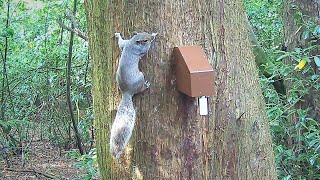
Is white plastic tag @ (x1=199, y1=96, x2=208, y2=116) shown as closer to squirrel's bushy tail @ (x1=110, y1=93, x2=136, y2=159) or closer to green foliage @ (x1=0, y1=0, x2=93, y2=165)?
squirrel's bushy tail @ (x1=110, y1=93, x2=136, y2=159)

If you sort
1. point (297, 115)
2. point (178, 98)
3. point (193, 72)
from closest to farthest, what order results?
point (193, 72), point (178, 98), point (297, 115)

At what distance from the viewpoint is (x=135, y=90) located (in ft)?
6.07

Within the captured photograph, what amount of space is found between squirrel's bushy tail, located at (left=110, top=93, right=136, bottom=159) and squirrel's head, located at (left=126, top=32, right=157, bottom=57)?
17 cm

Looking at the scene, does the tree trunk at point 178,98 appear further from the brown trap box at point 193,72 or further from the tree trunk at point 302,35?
the tree trunk at point 302,35

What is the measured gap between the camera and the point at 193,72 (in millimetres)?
1768

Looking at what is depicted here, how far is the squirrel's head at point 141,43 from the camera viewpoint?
5.97 feet

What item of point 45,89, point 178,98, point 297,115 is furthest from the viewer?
point 45,89

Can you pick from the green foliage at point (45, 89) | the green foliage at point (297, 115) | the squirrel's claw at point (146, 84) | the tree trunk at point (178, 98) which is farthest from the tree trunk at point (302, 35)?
the green foliage at point (45, 89)

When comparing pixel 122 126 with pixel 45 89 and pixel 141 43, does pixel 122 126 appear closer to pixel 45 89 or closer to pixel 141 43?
pixel 141 43

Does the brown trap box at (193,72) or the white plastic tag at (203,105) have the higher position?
the brown trap box at (193,72)

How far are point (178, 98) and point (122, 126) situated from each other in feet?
0.78

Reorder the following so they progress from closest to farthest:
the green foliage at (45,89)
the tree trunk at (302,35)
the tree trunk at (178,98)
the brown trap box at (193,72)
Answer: the brown trap box at (193,72)
the tree trunk at (178,98)
the tree trunk at (302,35)
the green foliage at (45,89)

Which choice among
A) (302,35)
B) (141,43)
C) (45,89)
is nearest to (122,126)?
(141,43)

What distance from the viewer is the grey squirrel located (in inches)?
71.2
